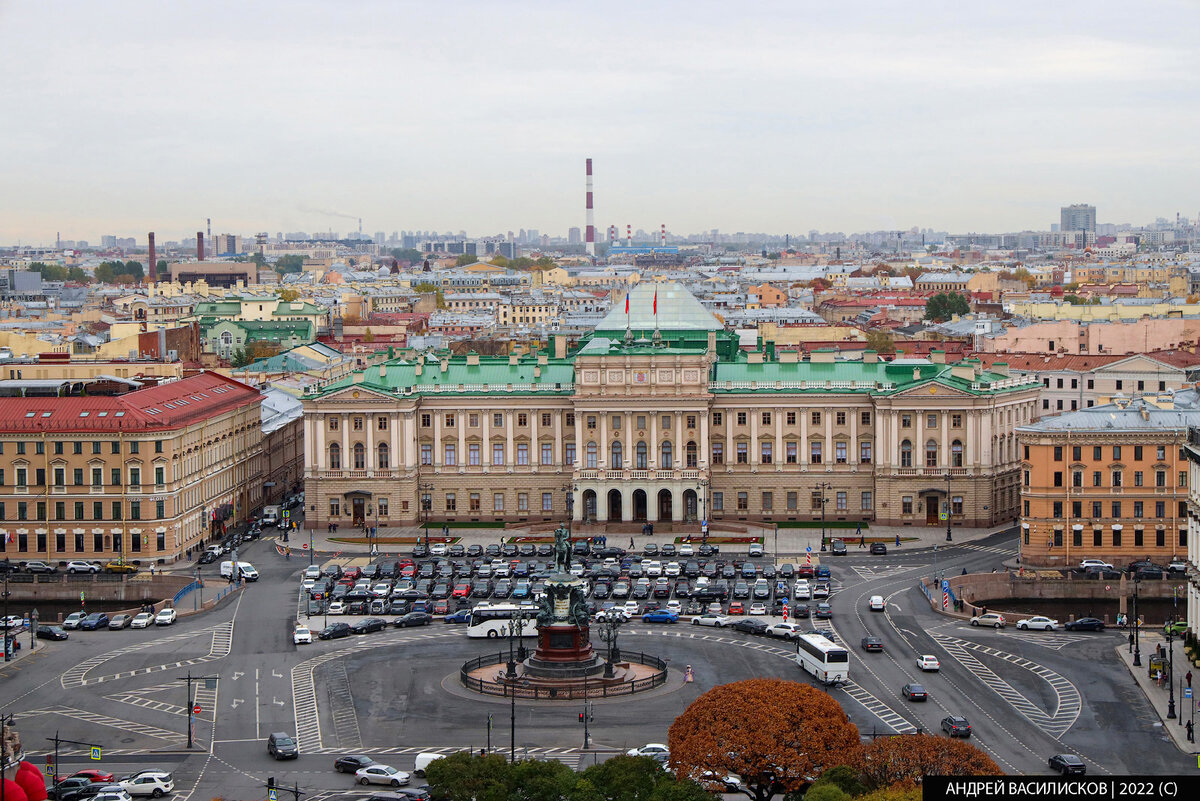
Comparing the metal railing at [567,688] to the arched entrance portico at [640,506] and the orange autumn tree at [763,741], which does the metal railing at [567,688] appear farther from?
the arched entrance portico at [640,506]

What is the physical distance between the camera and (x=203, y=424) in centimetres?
12488

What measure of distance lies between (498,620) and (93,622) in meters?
21.6

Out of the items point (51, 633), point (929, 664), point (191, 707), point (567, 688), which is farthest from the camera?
point (51, 633)

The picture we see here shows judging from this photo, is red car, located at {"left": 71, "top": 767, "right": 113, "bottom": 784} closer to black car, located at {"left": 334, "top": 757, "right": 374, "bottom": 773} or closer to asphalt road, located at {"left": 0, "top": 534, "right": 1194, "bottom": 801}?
asphalt road, located at {"left": 0, "top": 534, "right": 1194, "bottom": 801}

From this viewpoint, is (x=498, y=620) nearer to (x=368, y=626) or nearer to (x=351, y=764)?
(x=368, y=626)

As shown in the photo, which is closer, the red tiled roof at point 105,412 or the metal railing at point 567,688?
the metal railing at point 567,688

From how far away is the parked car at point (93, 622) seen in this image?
9906 cm

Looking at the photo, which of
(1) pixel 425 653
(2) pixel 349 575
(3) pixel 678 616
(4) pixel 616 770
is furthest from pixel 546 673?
(2) pixel 349 575

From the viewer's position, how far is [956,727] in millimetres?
72938

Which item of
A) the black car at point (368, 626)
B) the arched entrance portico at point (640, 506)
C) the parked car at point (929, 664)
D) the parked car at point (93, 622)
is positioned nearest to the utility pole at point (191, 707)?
the black car at point (368, 626)

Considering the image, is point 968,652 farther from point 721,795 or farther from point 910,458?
point 910,458

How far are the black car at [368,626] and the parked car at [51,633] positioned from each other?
1475cm

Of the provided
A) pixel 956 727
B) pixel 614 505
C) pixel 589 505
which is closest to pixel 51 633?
pixel 589 505

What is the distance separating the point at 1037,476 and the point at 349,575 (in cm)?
4093
